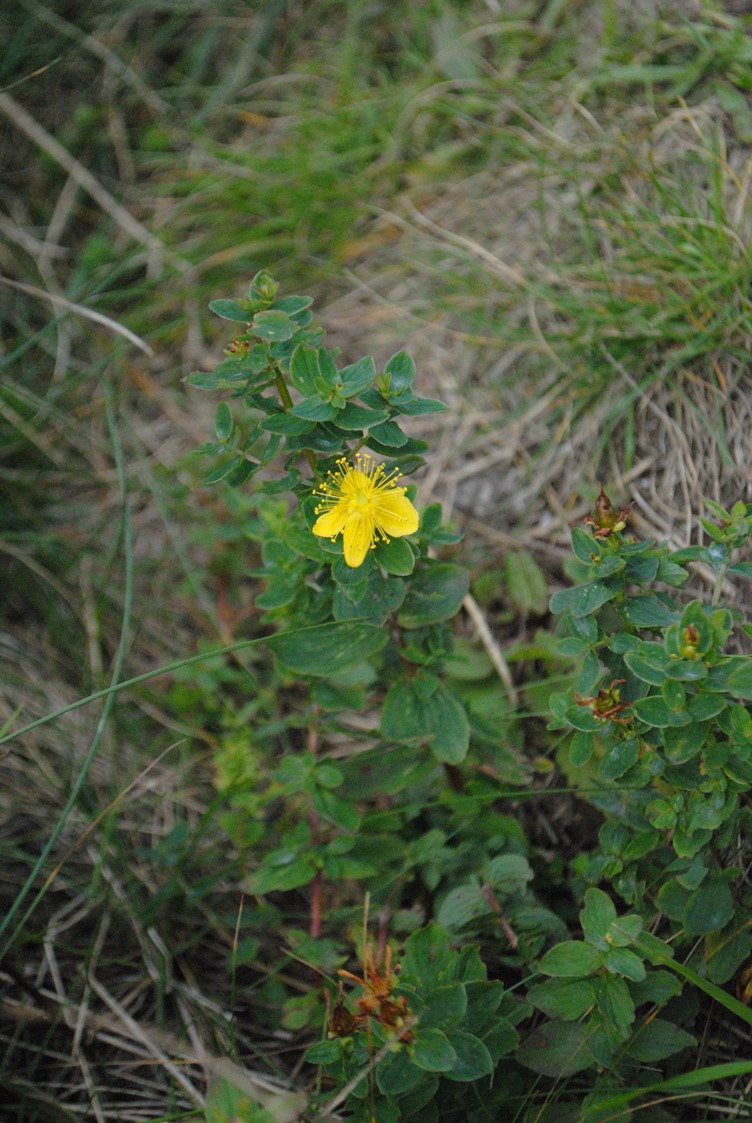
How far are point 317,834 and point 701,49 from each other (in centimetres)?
200

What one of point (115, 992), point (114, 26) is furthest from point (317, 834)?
point (114, 26)

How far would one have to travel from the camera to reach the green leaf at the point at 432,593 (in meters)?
1.48

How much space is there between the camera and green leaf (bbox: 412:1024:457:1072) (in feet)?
3.82

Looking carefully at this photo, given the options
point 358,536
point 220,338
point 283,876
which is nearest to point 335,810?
point 283,876

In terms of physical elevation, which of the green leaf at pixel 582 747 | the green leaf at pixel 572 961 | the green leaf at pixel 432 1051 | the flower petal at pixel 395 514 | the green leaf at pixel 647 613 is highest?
the flower petal at pixel 395 514

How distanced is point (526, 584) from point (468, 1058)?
99cm

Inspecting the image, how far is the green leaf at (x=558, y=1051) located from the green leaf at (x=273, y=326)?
1062 mm

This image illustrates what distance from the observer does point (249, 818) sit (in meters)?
1.84

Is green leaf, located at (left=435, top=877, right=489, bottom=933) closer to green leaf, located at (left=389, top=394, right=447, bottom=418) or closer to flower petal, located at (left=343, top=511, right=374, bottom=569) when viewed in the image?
flower petal, located at (left=343, top=511, right=374, bottom=569)

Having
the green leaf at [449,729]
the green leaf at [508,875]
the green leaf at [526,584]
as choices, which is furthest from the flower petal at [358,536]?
the green leaf at [526,584]

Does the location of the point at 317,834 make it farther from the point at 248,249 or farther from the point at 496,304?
the point at 248,249

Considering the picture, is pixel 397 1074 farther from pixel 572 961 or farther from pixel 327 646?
pixel 327 646

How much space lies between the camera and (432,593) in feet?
4.89

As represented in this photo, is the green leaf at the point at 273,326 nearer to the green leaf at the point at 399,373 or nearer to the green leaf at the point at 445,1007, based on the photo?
the green leaf at the point at 399,373
